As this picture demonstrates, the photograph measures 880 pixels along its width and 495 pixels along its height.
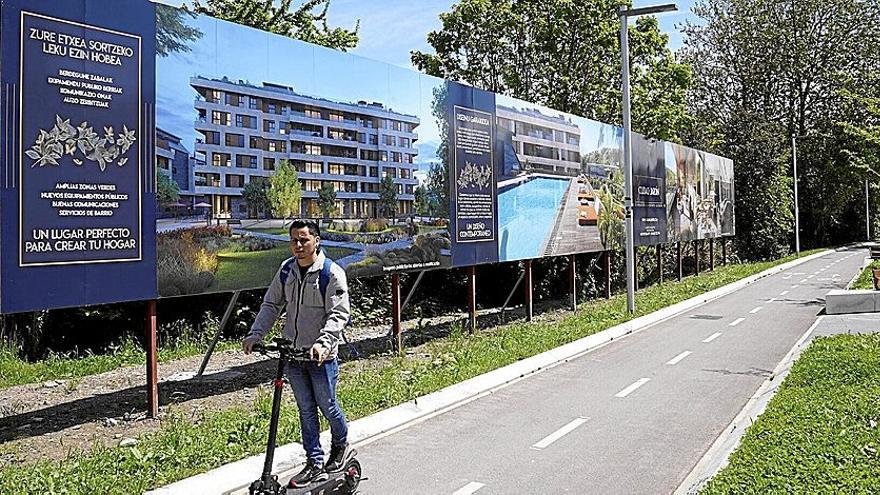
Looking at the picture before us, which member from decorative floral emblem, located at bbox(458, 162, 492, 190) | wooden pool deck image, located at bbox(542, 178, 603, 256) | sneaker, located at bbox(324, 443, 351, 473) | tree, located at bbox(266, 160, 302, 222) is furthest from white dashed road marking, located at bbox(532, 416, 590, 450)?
wooden pool deck image, located at bbox(542, 178, 603, 256)

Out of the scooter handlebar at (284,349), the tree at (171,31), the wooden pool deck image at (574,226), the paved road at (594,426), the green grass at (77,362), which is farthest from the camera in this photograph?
the wooden pool deck image at (574,226)

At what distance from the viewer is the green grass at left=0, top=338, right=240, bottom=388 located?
12.7m

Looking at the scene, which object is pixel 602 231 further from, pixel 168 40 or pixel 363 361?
pixel 168 40

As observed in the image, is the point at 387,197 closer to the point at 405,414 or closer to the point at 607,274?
the point at 405,414

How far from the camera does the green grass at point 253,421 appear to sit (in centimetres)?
690

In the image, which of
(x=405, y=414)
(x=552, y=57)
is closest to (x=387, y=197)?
(x=405, y=414)

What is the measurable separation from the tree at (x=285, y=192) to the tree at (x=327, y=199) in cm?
50

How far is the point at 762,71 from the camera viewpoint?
5956 cm

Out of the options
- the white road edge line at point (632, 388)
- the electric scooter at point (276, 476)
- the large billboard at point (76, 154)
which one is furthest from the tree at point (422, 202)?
the electric scooter at point (276, 476)

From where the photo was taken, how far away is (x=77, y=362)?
44.9 feet

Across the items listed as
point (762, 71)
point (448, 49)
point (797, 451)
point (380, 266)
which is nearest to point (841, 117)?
point (762, 71)

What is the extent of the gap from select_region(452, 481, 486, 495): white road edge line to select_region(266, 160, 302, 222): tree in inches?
219

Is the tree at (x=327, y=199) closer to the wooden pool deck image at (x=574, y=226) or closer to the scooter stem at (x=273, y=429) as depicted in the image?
the scooter stem at (x=273, y=429)

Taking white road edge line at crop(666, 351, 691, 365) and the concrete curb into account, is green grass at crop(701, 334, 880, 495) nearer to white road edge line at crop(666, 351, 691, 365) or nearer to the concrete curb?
white road edge line at crop(666, 351, 691, 365)
